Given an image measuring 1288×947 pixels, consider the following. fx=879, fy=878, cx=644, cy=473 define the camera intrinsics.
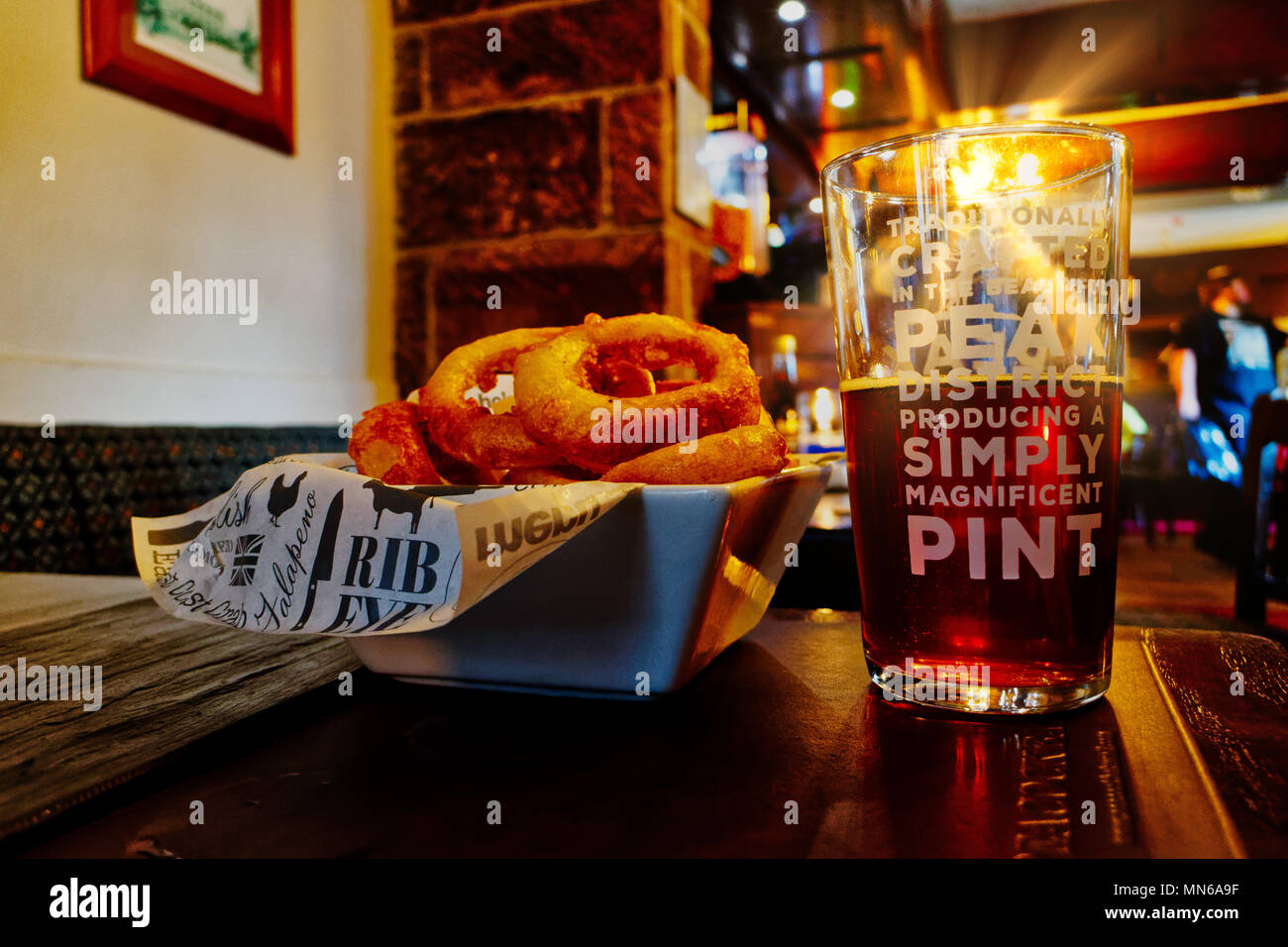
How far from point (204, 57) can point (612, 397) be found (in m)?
1.69

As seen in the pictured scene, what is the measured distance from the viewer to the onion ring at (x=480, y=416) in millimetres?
553

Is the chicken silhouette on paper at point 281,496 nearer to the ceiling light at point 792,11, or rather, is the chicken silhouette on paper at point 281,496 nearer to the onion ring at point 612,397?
the onion ring at point 612,397

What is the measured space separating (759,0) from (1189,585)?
3210 millimetres

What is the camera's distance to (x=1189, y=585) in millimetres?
4074

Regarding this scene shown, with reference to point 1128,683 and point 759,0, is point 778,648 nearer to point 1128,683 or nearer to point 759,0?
point 1128,683

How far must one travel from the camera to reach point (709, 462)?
48 cm

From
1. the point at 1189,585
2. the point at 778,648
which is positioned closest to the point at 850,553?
the point at 778,648

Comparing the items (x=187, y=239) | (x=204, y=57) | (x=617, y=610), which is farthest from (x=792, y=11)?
(x=617, y=610)

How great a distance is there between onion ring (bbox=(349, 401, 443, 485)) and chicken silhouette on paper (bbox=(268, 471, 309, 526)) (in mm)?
79

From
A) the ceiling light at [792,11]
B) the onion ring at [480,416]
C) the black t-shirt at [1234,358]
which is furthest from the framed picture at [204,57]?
the black t-shirt at [1234,358]

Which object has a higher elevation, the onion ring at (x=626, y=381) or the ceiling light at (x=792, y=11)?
the ceiling light at (x=792, y=11)

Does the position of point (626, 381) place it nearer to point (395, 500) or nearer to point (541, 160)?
point (395, 500)

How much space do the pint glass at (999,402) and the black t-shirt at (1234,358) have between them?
5558mm

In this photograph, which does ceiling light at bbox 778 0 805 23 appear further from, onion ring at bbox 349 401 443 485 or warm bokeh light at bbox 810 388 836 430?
onion ring at bbox 349 401 443 485
